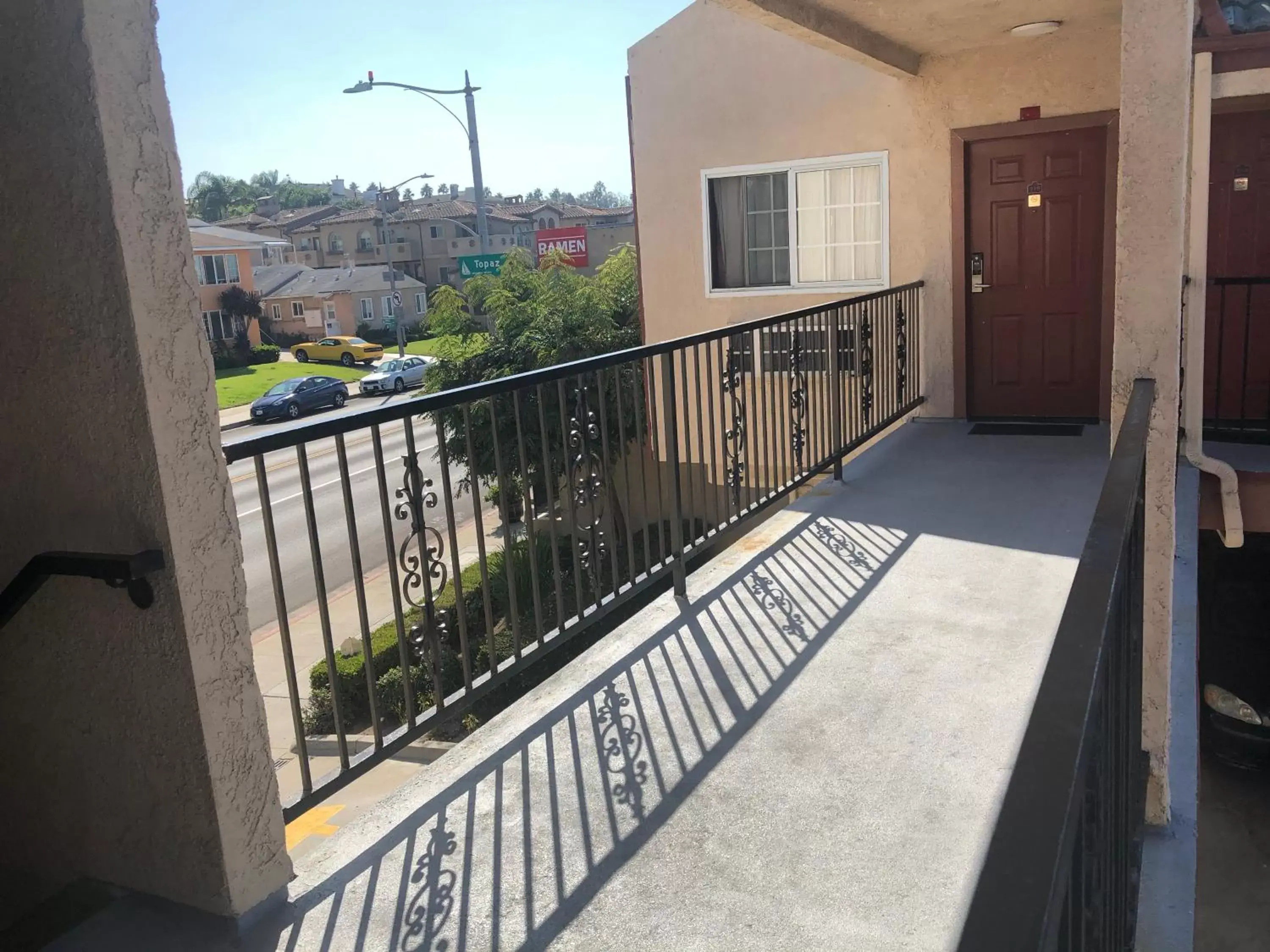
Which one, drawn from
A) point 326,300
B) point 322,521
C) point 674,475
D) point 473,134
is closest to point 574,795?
point 674,475

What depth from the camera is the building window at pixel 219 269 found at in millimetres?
53781

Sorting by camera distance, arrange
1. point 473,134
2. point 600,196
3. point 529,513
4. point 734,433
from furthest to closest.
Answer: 1. point 600,196
2. point 473,134
3. point 734,433
4. point 529,513

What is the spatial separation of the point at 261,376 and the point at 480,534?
4691 centimetres

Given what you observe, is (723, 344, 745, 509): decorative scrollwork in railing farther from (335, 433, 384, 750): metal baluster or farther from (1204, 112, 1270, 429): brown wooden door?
(1204, 112, 1270, 429): brown wooden door

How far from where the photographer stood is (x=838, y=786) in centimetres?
280

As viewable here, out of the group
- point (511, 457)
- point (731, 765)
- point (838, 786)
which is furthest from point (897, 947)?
point (511, 457)

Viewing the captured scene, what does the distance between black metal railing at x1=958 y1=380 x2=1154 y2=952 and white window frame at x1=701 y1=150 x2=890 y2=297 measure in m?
6.33

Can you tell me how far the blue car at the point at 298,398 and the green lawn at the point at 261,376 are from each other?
377 cm

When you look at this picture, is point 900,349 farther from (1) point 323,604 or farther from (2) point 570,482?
(1) point 323,604

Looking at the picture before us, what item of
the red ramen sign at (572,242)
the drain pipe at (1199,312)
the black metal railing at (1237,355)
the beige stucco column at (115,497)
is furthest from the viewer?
the red ramen sign at (572,242)

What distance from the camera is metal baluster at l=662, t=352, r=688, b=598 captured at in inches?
167

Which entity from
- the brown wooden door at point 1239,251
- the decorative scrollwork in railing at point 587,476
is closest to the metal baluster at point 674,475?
the decorative scrollwork in railing at point 587,476

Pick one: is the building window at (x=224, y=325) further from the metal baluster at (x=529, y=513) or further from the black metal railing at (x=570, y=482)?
the metal baluster at (x=529, y=513)

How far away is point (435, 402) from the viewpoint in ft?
9.68
